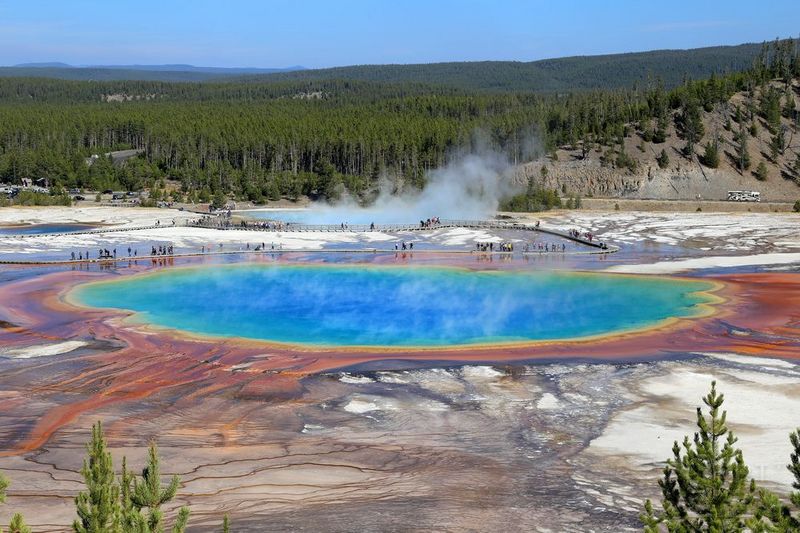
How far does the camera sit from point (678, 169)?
80312 mm

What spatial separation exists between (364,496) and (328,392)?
6362 mm

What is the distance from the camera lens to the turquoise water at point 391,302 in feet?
95.3

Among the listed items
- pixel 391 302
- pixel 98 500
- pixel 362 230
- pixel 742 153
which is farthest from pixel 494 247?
pixel 98 500

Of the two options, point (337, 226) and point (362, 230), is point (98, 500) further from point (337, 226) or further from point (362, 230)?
point (337, 226)

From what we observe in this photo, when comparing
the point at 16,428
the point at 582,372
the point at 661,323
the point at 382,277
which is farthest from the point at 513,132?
the point at 16,428

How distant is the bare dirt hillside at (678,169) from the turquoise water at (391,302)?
133 ft

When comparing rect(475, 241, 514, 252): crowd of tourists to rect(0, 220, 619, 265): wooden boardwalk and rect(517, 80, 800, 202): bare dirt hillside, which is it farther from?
rect(517, 80, 800, 202): bare dirt hillside

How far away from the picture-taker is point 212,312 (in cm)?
3222

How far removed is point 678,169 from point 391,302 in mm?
52747

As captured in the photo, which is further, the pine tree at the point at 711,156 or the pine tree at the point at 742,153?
the pine tree at the point at 742,153

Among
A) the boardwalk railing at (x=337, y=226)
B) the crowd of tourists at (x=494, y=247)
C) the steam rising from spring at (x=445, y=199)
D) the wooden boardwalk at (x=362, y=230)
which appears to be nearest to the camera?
the wooden boardwalk at (x=362, y=230)

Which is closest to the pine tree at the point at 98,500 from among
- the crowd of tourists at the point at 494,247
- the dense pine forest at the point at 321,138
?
the crowd of tourists at the point at 494,247

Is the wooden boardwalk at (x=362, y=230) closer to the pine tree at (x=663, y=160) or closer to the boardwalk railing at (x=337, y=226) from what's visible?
the boardwalk railing at (x=337, y=226)

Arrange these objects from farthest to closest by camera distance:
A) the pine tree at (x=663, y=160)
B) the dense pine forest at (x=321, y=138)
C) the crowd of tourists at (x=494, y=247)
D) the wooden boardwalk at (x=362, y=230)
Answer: the dense pine forest at (x=321, y=138) → the pine tree at (x=663, y=160) → the crowd of tourists at (x=494, y=247) → the wooden boardwalk at (x=362, y=230)
